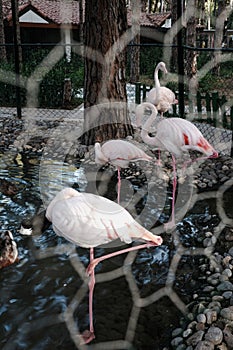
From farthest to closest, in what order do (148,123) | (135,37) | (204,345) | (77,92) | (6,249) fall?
(135,37) → (77,92) → (148,123) → (6,249) → (204,345)

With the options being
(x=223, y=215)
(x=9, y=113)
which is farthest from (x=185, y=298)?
(x=9, y=113)

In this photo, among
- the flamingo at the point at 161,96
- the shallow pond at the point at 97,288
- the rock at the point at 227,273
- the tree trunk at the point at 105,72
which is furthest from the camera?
the flamingo at the point at 161,96

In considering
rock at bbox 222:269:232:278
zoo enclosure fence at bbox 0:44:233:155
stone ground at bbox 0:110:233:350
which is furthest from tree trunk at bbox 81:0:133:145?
rock at bbox 222:269:232:278

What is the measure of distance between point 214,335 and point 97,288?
85cm

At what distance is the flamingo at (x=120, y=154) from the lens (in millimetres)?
3873

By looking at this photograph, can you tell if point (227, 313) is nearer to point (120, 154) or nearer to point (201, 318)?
point (201, 318)

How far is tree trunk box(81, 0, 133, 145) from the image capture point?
5234mm

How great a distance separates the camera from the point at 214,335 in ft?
7.63

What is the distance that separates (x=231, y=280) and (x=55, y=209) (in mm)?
1290

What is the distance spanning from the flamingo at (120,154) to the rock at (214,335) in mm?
1722

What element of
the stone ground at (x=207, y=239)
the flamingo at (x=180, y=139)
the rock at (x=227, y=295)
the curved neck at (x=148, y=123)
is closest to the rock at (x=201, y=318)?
the stone ground at (x=207, y=239)

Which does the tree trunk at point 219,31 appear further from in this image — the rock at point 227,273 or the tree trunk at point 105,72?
the rock at point 227,273

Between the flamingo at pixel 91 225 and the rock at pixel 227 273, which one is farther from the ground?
the flamingo at pixel 91 225

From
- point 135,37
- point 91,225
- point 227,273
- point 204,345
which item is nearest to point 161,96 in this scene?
point 227,273
